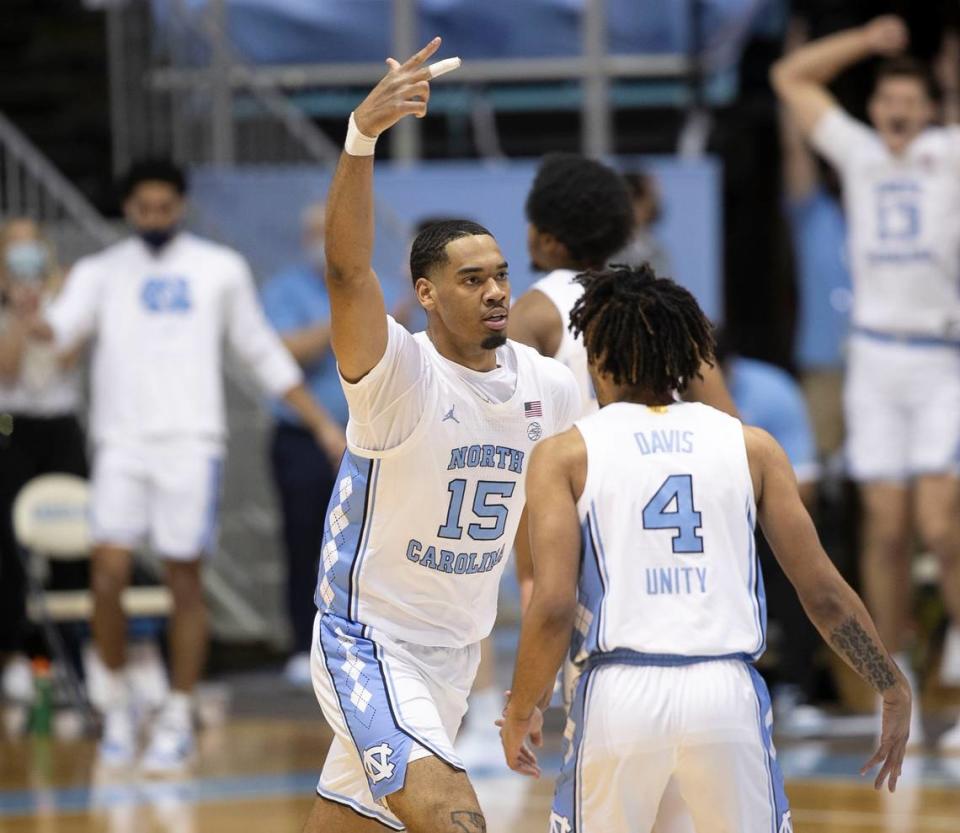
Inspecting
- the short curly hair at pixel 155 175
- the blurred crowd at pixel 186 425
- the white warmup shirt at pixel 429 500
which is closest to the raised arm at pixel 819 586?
the white warmup shirt at pixel 429 500

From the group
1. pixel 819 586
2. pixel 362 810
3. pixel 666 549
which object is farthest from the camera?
pixel 362 810

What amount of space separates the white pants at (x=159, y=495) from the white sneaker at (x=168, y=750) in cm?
80

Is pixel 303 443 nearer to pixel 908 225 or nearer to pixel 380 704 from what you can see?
pixel 908 225

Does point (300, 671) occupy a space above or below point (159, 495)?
below

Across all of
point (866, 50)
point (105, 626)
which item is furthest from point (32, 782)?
point (866, 50)

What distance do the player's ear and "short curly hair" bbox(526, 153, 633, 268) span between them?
3.93 ft

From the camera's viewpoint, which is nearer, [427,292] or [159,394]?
[427,292]

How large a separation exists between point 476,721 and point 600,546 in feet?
16.2

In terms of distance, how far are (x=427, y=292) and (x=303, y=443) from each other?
5.82 meters

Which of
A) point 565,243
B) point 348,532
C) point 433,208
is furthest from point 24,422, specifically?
point 348,532

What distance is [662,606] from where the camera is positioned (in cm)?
456

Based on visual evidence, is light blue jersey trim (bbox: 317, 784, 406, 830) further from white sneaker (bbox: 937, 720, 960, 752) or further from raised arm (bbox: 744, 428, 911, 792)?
white sneaker (bbox: 937, 720, 960, 752)

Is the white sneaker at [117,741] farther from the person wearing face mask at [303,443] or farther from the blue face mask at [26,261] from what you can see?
the blue face mask at [26,261]

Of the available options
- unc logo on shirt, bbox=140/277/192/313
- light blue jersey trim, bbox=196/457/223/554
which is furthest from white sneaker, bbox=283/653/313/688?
unc logo on shirt, bbox=140/277/192/313
